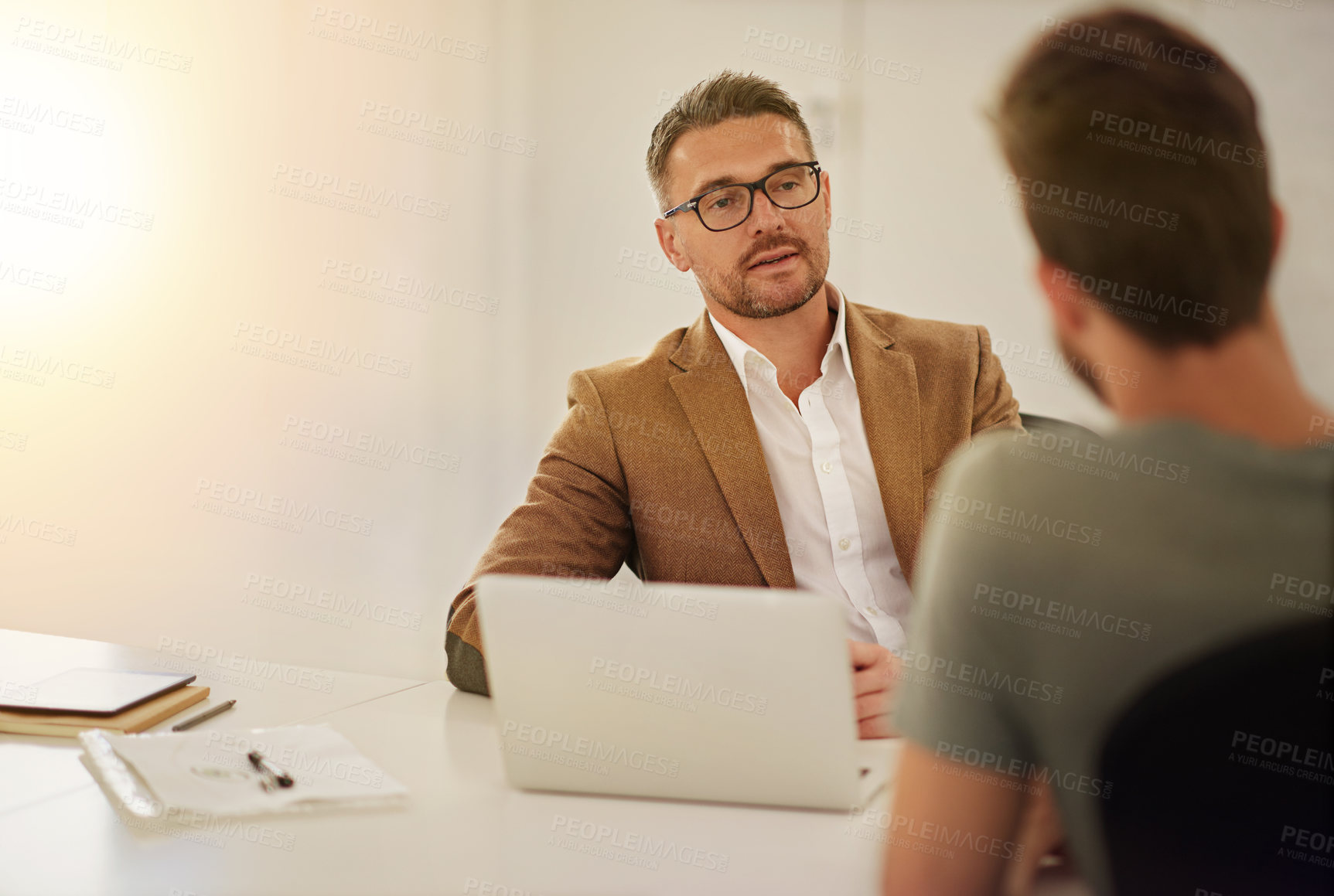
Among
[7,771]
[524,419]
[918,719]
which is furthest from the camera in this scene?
[524,419]

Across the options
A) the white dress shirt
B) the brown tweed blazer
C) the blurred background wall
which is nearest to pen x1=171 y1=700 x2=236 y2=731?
the brown tweed blazer

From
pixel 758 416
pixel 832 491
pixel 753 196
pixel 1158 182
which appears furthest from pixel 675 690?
pixel 753 196

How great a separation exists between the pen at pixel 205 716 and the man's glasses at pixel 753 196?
1.27 meters

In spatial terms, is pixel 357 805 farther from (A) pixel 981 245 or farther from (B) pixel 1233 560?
(A) pixel 981 245

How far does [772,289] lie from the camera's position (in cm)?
206

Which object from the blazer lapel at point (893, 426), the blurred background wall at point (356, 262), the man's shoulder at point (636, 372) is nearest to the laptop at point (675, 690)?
the blazer lapel at point (893, 426)

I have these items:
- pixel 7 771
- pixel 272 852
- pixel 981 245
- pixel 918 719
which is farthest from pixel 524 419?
pixel 918 719

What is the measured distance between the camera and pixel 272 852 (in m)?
1.03

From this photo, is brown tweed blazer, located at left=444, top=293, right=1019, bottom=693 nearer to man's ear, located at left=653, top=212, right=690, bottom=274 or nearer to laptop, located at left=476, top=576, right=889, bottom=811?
man's ear, located at left=653, top=212, right=690, bottom=274

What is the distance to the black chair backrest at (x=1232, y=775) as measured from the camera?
58 centimetres

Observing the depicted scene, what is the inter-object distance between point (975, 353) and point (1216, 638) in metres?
1.51

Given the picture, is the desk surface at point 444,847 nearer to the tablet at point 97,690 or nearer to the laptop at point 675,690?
the laptop at point 675,690

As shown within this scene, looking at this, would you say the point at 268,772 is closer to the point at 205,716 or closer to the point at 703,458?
the point at 205,716

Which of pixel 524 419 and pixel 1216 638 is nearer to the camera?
pixel 1216 638
